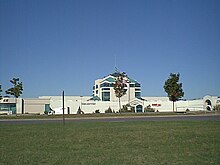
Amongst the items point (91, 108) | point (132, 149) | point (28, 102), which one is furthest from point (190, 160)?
point (28, 102)

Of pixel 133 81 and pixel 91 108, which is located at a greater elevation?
pixel 133 81

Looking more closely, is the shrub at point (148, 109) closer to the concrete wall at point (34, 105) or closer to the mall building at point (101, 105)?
the mall building at point (101, 105)

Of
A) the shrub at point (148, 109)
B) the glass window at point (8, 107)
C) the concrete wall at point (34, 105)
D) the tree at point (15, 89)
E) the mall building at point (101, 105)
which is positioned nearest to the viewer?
the tree at point (15, 89)

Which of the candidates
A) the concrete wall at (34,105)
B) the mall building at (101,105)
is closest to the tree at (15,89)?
the mall building at (101,105)

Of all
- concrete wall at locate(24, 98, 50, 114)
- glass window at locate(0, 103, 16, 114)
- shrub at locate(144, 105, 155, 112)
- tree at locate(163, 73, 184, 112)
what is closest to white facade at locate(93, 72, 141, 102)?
shrub at locate(144, 105, 155, 112)

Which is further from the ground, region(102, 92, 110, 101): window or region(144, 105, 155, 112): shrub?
region(102, 92, 110, 101): window

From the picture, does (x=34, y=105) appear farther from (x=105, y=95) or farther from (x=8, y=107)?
(x=105, y=95)

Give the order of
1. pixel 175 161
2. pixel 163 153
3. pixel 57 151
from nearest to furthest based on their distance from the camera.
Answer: pixel 175 161 < pixel 163 153 < pixel 57 151

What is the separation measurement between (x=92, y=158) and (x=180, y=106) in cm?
8832

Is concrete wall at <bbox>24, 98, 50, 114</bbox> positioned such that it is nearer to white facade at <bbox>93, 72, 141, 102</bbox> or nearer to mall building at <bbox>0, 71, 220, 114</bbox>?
mall building at <bbox>0, 71, 220, 114</bbox>

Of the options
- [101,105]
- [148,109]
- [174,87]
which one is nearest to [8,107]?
[101,105]

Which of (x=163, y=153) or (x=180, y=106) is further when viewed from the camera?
(x=180, y=106)

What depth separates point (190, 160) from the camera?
9.48 meters

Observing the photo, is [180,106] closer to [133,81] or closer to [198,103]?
Answer: [198,103]
